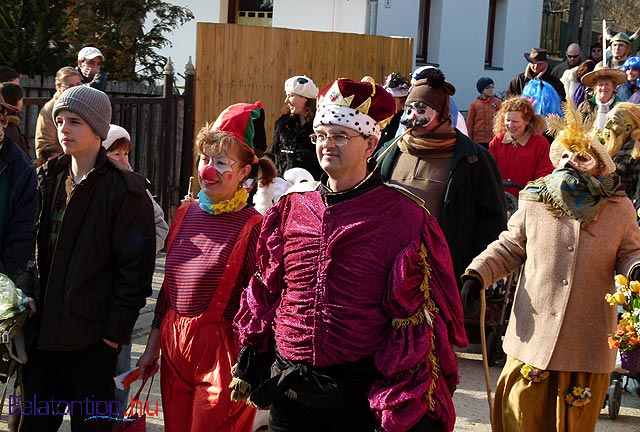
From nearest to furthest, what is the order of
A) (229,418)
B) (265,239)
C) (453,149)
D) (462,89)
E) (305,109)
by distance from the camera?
(265,239), (229,418), (453,149), (305,109), (462,89)

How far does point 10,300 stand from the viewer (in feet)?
14.6

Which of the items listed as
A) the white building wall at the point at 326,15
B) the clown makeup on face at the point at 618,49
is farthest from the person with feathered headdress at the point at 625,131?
the white building wall at the point at 326,15

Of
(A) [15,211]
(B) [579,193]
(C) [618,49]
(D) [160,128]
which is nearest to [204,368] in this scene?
(A) [15,211]

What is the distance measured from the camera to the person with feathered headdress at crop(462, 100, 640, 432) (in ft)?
16.6

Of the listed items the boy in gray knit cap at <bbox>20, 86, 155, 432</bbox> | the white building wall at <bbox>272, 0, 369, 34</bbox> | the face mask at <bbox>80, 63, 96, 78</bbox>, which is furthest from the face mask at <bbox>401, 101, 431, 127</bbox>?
the white building wall at <bbox>272, 0, 369, 34</bbox>

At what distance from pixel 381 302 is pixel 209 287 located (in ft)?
3.44

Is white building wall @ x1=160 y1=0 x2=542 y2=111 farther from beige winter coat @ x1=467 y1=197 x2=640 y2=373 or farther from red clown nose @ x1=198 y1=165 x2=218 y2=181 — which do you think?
red clown nose @ x1=198 y1=165 x2=218 y2=181

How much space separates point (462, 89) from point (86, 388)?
18.2 meters

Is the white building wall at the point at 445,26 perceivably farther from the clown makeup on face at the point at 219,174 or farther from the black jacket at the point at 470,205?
the clown makeup on face at the point at 219,174

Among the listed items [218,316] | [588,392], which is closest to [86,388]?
[218,316]

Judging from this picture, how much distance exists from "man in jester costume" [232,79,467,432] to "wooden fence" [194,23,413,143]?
9192mm

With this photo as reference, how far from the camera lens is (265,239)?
4.04 meters

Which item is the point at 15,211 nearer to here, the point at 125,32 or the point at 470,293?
the point at 470,293

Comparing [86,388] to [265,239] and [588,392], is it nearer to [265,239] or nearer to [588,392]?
[265,239]
